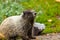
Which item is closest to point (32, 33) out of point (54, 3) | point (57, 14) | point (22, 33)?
point (22, 33)

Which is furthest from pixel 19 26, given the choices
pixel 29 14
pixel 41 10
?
pixel 41 10

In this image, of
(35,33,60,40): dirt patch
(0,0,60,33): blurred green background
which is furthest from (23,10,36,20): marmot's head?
(0,0,60,33): blurred green background

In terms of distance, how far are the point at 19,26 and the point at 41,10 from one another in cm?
246

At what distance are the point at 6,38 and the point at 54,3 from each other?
11.2ft

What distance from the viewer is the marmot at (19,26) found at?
25.9ft

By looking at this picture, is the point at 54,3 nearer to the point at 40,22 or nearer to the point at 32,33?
the point at 40,22

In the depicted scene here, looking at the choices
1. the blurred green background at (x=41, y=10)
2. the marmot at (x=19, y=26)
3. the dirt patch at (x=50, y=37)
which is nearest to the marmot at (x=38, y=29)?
the dirt patch at (x=50, y=37)

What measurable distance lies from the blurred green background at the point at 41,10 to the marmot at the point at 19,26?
1.12 metres

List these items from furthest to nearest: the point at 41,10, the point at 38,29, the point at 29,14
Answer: the point at 41,10 < the point at 38,29 < the point at 29,14

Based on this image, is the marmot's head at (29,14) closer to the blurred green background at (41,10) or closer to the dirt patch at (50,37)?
the dirt patch at (50,37)

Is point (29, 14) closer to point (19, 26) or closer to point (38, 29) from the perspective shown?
point (19, 26)

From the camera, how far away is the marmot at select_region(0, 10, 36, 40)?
790cm

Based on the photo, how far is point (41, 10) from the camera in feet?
33.7

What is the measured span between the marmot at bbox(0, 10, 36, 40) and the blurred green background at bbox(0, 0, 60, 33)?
3.67ft
